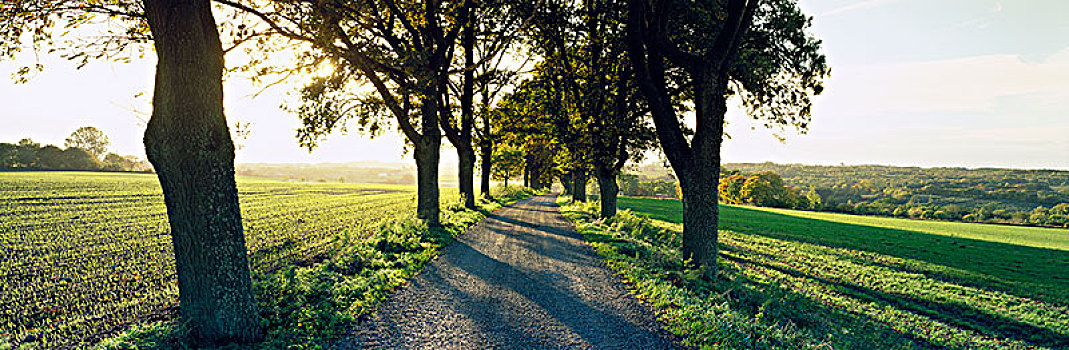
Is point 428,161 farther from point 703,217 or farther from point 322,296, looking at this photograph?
point 703,217

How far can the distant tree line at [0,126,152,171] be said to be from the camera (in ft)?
186

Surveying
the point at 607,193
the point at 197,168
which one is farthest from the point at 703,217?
the point at 607,193

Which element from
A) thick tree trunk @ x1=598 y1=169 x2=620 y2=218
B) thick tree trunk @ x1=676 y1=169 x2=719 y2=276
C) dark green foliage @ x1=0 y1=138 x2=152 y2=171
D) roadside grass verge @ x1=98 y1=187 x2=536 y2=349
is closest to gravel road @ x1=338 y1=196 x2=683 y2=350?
roadside grass verge @ x1=98 y1=187 x2=536 y2=349

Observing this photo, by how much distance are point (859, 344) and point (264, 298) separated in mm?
10644

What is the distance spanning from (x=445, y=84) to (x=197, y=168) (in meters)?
15.1

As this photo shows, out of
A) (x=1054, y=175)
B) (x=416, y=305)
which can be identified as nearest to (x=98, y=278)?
(x=416, y=305)

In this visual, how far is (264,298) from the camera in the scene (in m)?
7.03

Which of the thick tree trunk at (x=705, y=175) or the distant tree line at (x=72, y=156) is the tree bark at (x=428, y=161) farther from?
the distant tree line at (x=72, y=156)

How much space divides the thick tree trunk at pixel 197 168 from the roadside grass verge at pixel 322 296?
411 mm

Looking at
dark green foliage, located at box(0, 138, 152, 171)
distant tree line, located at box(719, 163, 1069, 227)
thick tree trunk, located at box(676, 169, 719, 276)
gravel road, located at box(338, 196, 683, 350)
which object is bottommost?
distant tree line, located at box(719, 163, 1069, 227)

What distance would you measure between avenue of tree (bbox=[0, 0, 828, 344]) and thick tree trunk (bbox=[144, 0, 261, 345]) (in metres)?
0.02

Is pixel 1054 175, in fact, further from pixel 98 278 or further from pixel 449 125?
pixel 98 278

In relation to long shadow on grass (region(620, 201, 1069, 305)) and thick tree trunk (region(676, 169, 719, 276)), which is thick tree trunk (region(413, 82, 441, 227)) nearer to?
thick tree trunk (region(676, 169, 719, 276))

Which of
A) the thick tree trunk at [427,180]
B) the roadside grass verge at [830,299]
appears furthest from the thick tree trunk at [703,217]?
the thick tree trunk at [427,180]
